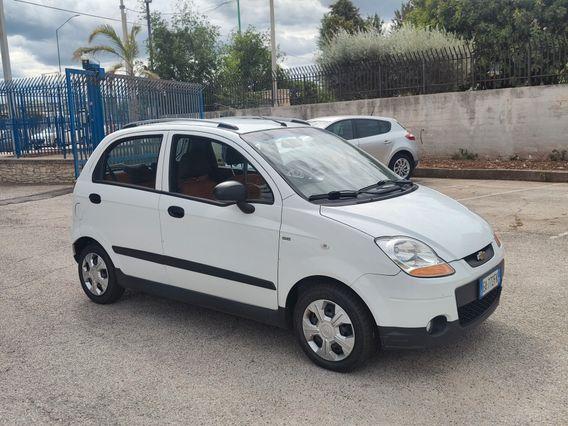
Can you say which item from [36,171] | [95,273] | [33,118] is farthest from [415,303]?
[33,118]

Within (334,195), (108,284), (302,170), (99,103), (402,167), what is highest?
(99,103)

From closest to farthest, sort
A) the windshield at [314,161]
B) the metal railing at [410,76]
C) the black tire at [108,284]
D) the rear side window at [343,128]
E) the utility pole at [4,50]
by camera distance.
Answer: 1. the windshield at [314,161]
2. the black tire at [108,284]
3. the rear side window at [343,128]
4. the metal railing at [410,76]
5. the utility pole at [4,50]

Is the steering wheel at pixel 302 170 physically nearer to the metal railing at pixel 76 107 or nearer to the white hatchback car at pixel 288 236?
the white hatchback car at pixel 288 236

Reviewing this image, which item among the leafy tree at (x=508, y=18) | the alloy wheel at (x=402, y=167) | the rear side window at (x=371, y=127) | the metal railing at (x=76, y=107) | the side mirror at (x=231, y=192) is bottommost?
the alloy wheel at (x=402, y=167)

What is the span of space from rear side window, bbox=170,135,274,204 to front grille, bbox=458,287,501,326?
1887 mm

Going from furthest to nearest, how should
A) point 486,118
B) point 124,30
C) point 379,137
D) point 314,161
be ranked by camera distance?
point 124,30 < point 486,118 < point 379,137 < point 314,161

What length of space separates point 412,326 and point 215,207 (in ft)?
5.44

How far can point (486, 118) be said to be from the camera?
1416cm

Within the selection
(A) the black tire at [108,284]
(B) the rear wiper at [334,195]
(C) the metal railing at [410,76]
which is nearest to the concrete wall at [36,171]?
(C) the metal railing at [410,76]

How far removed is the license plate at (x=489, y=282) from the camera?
363 centimetres

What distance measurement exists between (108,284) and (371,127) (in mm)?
7971

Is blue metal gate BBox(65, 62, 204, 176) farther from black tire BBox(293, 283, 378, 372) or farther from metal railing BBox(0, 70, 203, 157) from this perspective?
black tire BBox(293, 283, 378, 372)

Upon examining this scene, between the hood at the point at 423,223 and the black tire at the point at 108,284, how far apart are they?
2.33m

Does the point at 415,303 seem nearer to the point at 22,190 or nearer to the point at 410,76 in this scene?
the point at 22,190
